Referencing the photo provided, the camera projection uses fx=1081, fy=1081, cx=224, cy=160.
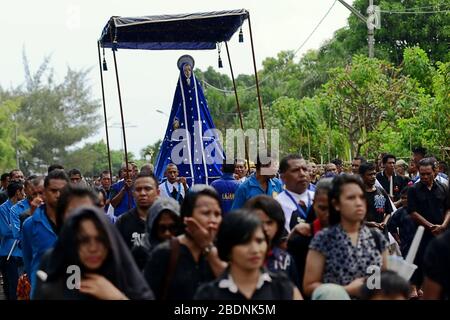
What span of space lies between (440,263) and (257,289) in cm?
96

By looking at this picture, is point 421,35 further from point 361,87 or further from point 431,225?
point 431,225

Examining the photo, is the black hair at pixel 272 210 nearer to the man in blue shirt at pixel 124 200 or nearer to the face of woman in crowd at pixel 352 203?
Result: the face of woman in crowd at pixel 352 203

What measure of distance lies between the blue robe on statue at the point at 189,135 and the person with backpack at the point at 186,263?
31.9 feet

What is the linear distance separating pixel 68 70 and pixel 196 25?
75201mm

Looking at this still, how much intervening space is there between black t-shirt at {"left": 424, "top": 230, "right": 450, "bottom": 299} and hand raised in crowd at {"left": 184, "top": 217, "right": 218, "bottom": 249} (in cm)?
129

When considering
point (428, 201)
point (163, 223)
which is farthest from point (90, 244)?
point (428, 201)

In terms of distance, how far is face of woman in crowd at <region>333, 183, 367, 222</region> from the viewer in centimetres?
676

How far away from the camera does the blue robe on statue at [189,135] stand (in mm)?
16172

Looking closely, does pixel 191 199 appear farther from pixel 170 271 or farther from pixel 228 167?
pixel 228 167

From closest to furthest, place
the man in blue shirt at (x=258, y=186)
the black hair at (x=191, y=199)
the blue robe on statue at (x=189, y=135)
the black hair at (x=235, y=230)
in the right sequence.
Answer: the black hair at (x=235, y=230), the black hair at (x=191, y=199), the man in blue shirt at (x=258, y=186), the blue robe on statue at (x=189, y=135)

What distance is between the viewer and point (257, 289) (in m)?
5.63

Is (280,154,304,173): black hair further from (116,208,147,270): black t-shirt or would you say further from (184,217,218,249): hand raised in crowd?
(184,217,218,249): hand raised in crowd

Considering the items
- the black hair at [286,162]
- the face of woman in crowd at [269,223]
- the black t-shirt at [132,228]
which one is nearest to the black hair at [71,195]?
the face of woman in crowd at [269,223]
